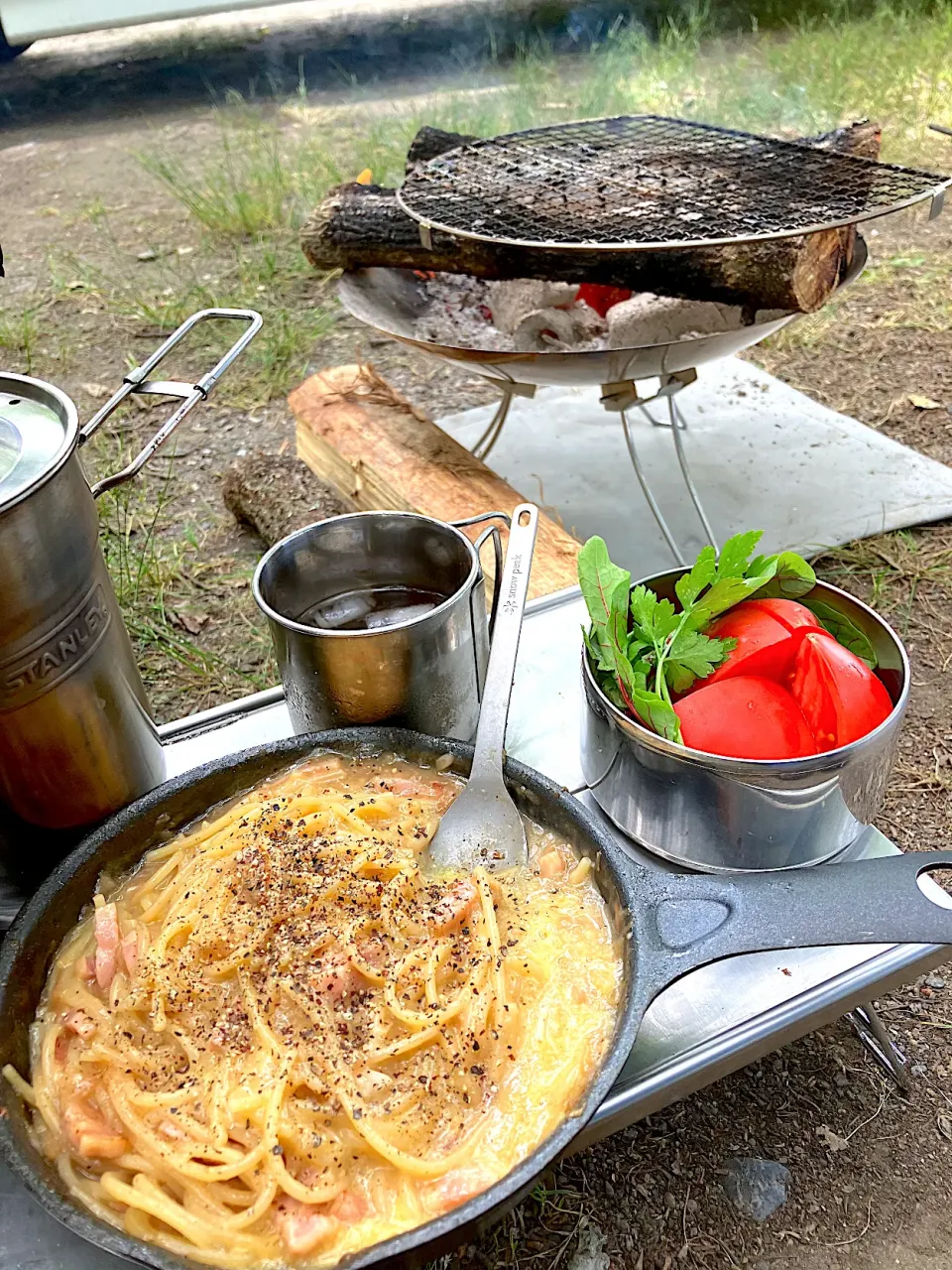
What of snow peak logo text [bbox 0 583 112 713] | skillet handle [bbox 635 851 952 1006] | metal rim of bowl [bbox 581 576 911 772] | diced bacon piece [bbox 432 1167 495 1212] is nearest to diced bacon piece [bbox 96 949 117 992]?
snow peak logo text [bbox 0 583 112 713]

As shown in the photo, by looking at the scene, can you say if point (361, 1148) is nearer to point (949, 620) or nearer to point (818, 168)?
point (949, 620)

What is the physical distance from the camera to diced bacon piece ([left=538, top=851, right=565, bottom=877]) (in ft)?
5.58

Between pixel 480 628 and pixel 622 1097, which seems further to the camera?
pixel 480 628

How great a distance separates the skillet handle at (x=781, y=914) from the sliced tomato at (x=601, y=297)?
2.87m

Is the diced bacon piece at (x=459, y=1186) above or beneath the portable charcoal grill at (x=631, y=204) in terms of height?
beneath

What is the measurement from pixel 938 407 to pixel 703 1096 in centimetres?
366

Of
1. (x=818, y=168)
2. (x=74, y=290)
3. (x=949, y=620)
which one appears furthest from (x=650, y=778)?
(x=74, y=290)

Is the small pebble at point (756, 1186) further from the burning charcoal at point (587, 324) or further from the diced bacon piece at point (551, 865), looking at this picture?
the burning charcoal at point (587, 324)

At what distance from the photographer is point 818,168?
3379 mm

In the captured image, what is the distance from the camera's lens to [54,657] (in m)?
1.60

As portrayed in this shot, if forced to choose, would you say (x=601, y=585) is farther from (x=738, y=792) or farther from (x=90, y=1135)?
(x=90, y=1135)

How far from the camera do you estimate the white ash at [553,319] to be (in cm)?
346

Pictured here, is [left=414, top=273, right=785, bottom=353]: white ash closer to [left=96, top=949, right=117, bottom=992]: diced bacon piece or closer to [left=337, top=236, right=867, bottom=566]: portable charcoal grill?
[left=337, top=236, right=867, bottom=566]: portable charcoal grill

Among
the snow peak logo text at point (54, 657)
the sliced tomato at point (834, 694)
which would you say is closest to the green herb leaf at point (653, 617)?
the sliced tomato at point (834, 694)
